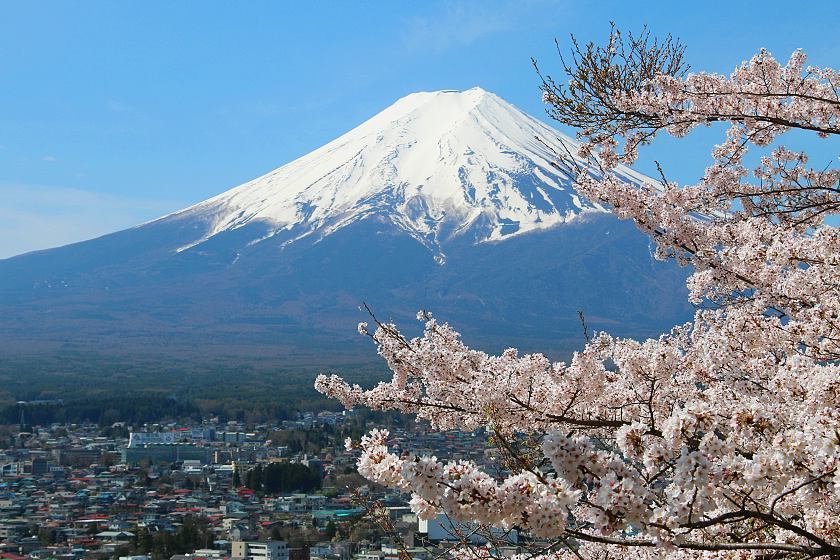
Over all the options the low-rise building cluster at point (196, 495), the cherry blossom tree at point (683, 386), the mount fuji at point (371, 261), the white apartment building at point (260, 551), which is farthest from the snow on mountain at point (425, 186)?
the cherry blossom tree at point (683, 386)

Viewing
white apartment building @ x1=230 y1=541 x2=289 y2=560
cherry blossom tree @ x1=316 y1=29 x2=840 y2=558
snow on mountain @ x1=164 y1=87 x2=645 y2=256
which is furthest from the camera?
snow on mountain @ x1=164 y1=87 x2=645 y2=256

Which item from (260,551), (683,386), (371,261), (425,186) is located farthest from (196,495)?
(425,186)

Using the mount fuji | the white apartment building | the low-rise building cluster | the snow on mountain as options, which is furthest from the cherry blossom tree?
the snow on mountain

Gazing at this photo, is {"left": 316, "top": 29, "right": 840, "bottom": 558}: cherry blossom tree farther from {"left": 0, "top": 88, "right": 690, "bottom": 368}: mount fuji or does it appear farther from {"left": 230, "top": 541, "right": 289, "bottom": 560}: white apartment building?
{"left": 0, "top": 88, "right": 690, "bottom": 368}: mount fuji

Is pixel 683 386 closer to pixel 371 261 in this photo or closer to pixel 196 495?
pixel 196 495

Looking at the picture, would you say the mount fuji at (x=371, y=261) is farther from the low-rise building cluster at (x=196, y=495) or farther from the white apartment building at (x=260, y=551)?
the white apartment building at (x=260, y=551)

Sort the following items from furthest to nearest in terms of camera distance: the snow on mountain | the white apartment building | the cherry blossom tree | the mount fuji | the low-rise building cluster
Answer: the snow on mountain < the mount fuji < the low-rise building cluster < the white apartment building < the cherry blossom tree
